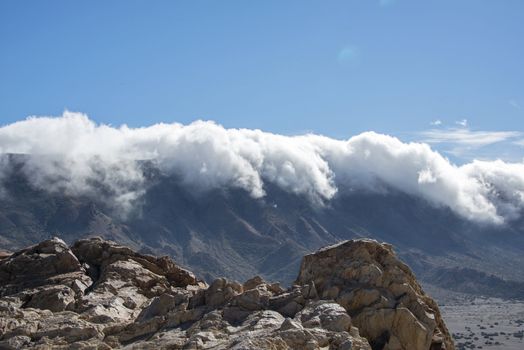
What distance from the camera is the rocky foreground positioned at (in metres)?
39.5

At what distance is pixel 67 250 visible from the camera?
2537 inches

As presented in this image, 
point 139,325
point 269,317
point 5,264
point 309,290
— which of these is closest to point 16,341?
point 139,325

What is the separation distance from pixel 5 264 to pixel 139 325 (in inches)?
934

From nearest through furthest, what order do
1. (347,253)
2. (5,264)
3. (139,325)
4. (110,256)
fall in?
(139,325) → (347,253) → (5,264) → (110,256)

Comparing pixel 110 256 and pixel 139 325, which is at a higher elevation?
pixel 110 256

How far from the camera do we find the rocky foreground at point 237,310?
130 ft

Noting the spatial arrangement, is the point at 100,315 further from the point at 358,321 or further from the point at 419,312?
the point at 419,312

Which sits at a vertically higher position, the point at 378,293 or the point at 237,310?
the point at 378,293

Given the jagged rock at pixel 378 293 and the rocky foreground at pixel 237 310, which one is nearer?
the rocky foreground at pixel 237 310

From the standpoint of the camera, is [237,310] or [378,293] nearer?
[237,310]

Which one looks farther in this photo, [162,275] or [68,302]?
[162,275]

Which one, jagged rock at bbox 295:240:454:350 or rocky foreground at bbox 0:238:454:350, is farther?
jagged rock at bbox 295:240:454:350

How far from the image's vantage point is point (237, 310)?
44.6 metres

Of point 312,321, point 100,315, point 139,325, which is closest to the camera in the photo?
Answer: point 312,321
